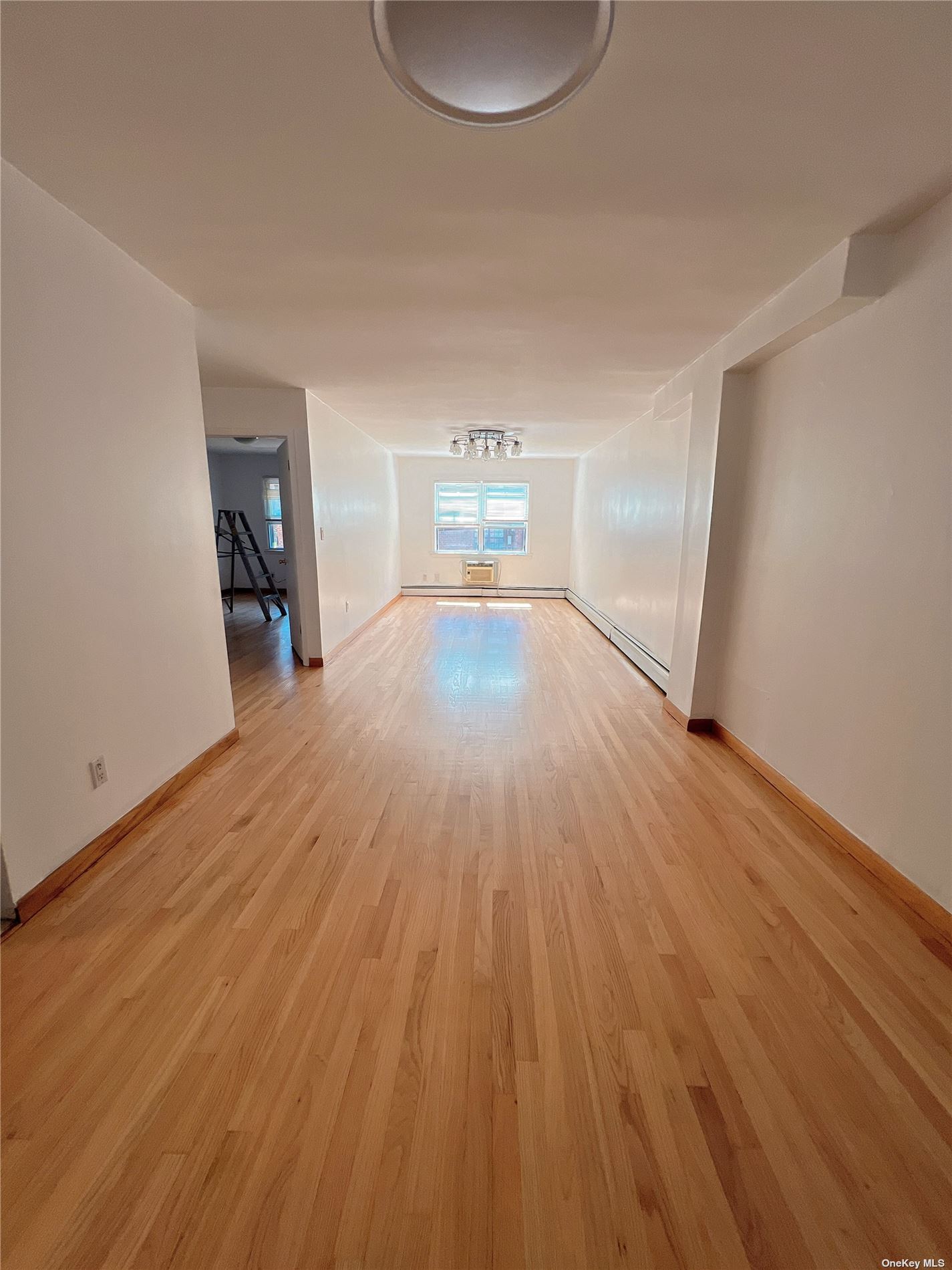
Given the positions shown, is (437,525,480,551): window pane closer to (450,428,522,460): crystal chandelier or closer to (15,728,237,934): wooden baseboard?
(450,428,522,460): crystal chandelier

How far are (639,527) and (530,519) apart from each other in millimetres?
3756

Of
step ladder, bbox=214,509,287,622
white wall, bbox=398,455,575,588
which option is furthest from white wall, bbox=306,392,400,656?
step ladder, bbox=214,509,287,622

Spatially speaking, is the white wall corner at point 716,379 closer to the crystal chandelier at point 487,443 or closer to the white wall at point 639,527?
the white wall at point 639,527

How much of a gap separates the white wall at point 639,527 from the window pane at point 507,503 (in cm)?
142

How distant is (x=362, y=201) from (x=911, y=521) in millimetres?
2177

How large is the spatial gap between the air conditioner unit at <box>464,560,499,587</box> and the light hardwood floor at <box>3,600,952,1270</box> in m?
6.32

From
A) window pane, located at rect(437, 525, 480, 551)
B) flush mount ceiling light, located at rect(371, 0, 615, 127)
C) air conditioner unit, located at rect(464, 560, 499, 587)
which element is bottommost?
air conditioner unit, located at rect(464, 560, 499, 587)

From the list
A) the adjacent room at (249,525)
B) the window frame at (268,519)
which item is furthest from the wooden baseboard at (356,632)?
the window frame at (268,519)

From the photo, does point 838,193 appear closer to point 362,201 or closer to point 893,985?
point 362,201

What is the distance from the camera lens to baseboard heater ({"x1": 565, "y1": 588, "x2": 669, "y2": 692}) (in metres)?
4.22

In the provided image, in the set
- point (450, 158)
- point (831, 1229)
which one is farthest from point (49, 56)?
point (831, 1229)

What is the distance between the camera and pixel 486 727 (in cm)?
335

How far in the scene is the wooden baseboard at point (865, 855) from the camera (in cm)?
167

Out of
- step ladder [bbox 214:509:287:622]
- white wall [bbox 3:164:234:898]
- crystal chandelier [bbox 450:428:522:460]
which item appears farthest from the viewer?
step ladder [bbox 214:509:287:622]
